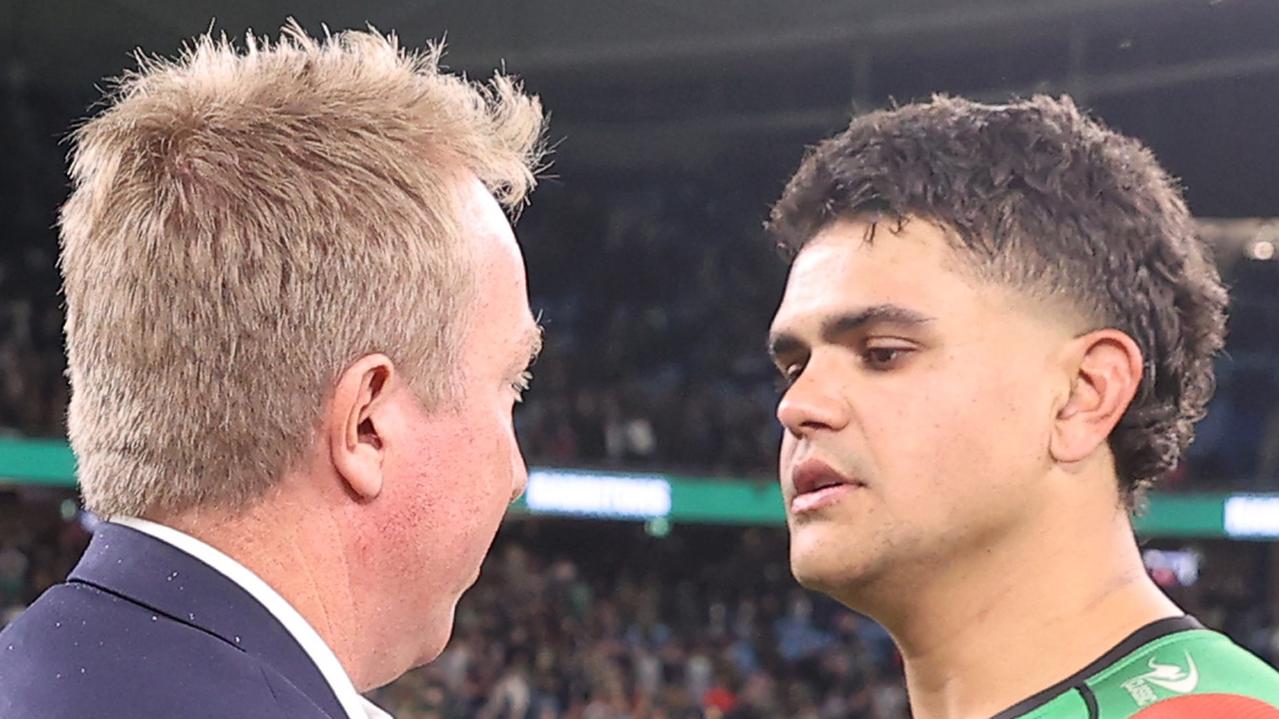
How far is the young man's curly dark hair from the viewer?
5.73 ft

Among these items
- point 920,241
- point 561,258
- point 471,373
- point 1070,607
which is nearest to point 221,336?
point 471,373

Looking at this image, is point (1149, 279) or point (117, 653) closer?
point (117, 653)

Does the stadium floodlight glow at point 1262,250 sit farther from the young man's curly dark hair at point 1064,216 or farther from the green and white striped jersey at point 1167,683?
the green and white striped jersey at point 1167,683

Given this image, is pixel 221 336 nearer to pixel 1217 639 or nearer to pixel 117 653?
pixel 117 653

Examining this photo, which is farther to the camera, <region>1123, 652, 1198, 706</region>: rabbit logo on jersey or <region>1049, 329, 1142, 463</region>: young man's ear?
<region>1049, 329, 1142, 463</region>: young man's ear

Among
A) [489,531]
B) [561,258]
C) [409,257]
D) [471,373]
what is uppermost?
[409,257]

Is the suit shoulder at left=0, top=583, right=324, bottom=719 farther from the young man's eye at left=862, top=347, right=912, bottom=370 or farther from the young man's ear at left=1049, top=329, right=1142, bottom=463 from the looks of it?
the young man's ear at left=1049, top=329, right=1142, bottom=463

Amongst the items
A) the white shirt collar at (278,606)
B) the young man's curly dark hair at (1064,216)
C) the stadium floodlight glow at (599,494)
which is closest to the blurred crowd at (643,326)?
the stadium floodlight glow at (599,494)

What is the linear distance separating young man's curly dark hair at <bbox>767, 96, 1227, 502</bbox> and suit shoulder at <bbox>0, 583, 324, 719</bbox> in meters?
1.06

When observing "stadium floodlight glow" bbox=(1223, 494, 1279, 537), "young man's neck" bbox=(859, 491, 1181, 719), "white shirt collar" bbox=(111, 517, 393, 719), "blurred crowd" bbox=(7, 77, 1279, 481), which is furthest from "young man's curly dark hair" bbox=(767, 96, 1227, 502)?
"stadium floodlight glow" bbox=(1223, 494, 1279, 537)

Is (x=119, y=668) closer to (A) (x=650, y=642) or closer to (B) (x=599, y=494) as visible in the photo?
(A) (x=650, y=642)

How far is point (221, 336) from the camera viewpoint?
108 cm

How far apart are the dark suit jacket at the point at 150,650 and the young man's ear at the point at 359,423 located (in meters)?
0.13

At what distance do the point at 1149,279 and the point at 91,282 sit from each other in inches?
48.6
